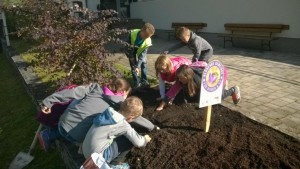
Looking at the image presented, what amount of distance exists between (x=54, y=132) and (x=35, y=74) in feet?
12.8

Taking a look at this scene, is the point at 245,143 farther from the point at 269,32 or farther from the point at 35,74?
the point at 269,32

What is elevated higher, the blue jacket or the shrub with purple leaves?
the shrub with purple leaves

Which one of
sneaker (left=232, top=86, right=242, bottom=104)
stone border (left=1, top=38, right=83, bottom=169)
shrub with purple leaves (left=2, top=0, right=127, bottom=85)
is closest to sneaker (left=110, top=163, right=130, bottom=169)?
stone border (left=1, top=38, right=83, bottom=169)

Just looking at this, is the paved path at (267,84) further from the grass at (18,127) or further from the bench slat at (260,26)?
the grass at (18,127)

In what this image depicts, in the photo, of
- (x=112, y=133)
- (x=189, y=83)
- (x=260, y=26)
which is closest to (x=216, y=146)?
(x=189, y=83)

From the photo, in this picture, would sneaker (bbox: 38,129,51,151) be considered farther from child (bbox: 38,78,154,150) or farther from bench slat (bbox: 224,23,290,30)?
bench slat (bbox: 224,23,290,30)

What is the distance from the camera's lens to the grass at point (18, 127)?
446cm

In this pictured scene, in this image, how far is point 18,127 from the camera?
579 centimetres

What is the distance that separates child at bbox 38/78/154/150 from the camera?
360 cm

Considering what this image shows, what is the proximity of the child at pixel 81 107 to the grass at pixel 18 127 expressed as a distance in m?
0.54

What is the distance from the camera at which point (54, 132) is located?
13.5 ft

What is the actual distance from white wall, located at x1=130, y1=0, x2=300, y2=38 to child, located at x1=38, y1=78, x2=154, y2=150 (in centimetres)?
728

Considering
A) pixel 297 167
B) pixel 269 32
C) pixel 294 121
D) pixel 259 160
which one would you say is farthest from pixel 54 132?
pixel 269 32

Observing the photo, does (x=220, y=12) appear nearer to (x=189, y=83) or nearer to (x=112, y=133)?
(x=189, y=83)
